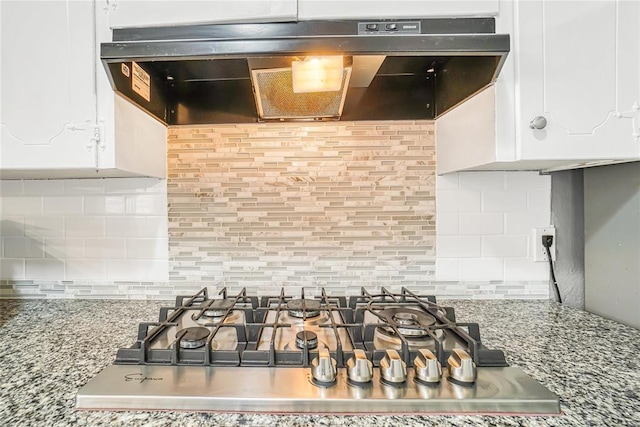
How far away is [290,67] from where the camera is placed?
906 mm

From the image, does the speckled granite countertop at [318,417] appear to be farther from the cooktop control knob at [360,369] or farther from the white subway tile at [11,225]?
the white subway tile at [11,225]

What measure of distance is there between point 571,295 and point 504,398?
770 millimetres

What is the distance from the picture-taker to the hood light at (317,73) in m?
0.86

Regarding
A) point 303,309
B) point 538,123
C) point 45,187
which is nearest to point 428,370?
point 303,309

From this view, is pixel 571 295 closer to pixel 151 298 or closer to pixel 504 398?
pixel 504 398

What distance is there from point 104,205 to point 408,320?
1.08m

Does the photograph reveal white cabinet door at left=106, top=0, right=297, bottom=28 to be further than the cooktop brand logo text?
Yes

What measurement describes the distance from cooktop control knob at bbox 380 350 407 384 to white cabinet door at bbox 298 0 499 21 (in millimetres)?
728

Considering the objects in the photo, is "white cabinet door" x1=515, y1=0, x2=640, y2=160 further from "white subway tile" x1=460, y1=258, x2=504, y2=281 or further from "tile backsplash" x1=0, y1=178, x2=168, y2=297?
"tile backsplash" x1=0, y1=178, x2=168, y2=297

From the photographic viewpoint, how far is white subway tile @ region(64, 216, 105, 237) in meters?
1.18

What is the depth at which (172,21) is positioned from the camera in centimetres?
78

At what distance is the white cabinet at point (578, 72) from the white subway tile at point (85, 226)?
1.33 m

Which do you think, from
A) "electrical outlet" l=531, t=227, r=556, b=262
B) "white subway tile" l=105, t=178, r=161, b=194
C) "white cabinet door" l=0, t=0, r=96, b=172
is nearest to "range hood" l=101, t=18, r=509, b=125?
"white cabinet door" l=0, t=0, r=96, b=172

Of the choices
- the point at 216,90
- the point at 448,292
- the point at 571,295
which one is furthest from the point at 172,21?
the point at 571,295
